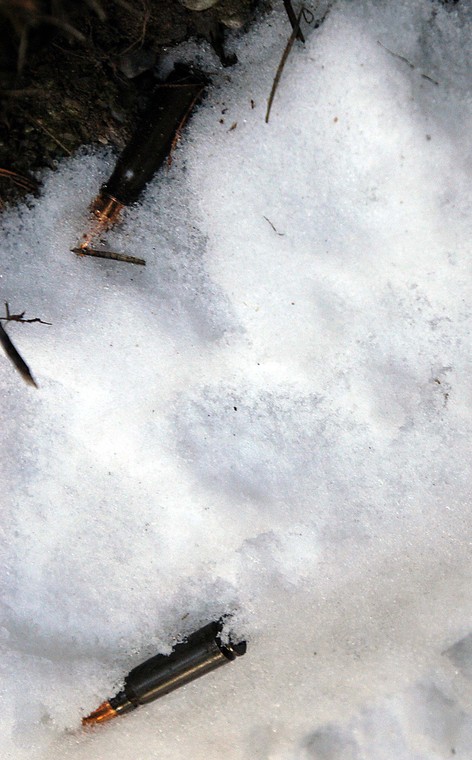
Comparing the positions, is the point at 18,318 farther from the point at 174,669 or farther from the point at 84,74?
the point at 174,669

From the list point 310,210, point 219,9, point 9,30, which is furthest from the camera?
point 310,210

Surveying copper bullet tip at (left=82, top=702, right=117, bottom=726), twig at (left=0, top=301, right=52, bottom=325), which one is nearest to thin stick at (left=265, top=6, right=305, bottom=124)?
twig at (left=0, top=301, right=52, bottom=325)

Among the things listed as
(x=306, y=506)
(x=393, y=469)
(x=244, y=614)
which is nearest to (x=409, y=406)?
(x=393, y=469)

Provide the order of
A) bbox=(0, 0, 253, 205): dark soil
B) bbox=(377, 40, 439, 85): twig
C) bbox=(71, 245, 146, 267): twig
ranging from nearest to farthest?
bbox=(0, 0, 253, 205): dark soil
bbox=(377, 40, 439, 85): twig
bbox=(71, 245, 146, 267): twig

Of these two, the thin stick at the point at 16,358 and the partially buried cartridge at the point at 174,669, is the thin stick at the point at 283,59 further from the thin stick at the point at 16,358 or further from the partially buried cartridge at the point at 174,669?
the partially buried cartridge at the point at 174,669

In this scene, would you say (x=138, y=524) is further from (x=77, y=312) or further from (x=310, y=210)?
(x=310, y=210)

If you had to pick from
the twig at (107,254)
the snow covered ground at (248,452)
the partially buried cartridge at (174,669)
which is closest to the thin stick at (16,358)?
the snow covered ground at (248,452)

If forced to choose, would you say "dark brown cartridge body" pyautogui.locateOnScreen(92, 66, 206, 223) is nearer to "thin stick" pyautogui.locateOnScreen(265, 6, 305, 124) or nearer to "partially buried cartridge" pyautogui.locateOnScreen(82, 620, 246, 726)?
"thin stick" pyautogui.locateOnScreen(265, 6, 305, 124)

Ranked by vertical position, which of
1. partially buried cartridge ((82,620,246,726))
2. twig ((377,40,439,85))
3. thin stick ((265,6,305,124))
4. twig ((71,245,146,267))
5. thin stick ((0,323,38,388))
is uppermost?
twig ((377,40,439,85))
